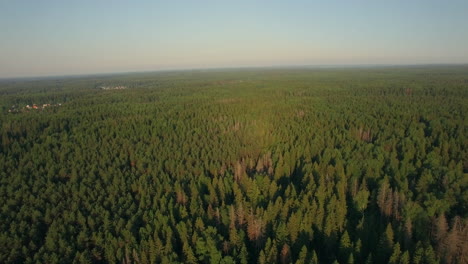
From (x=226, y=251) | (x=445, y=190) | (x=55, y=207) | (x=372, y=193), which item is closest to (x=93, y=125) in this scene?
(x=55, y=207)

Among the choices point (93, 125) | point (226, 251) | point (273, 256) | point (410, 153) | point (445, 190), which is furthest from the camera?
point (93, 125)

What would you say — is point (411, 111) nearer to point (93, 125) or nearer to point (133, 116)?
point (133, 116)

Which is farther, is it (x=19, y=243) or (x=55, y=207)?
(x=55, y=207)

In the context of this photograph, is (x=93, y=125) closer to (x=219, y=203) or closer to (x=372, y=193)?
(x=219, y=203)

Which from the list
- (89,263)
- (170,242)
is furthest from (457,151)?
(89,263)

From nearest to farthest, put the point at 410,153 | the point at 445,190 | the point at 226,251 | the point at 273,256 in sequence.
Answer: the point at 273,256, the point at 226,251, the point at 445,190, the point at 410,153

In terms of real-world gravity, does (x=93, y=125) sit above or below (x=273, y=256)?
above

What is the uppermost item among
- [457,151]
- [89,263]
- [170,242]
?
[457,151]
